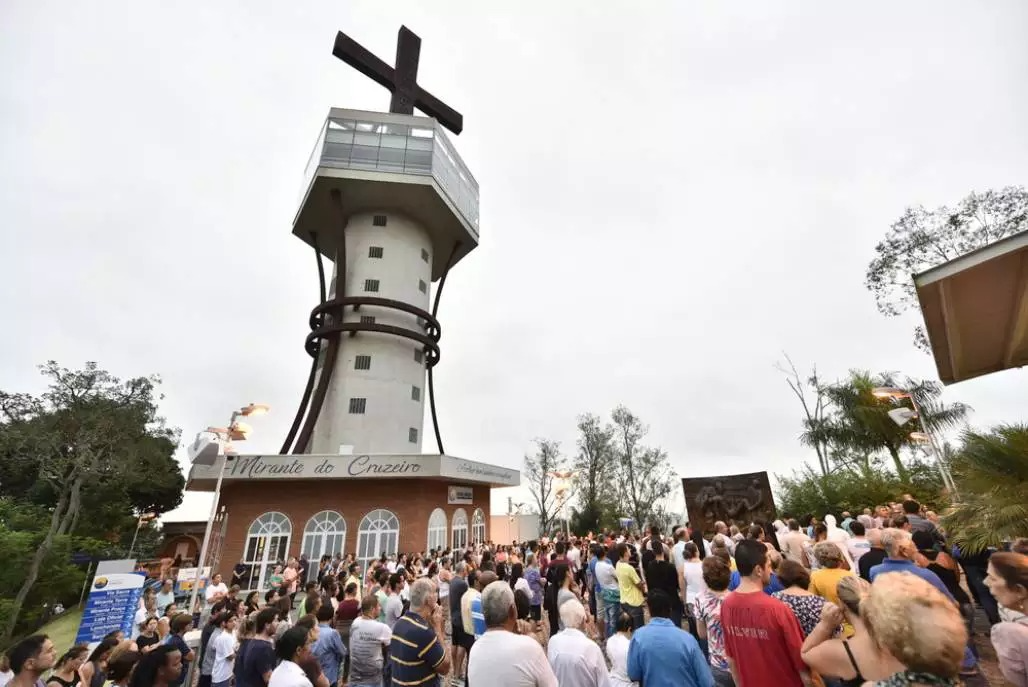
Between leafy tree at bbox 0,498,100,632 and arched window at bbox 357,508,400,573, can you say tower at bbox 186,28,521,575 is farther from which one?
leafy tree at bbox 0,498,100,632

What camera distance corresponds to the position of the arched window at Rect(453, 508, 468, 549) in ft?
80.8

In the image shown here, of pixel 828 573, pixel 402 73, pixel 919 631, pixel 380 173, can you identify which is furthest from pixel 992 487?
pixel 402 73

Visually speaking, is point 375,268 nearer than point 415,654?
No

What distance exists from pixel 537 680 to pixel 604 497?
37382mm

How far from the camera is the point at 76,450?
2908cm

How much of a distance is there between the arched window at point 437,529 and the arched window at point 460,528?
3.29 feet

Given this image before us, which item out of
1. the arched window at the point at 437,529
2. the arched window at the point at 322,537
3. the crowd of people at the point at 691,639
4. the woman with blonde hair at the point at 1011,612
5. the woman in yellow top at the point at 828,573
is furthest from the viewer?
the arched window at the point at 437,529

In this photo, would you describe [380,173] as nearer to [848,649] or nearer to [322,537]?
[322,537]

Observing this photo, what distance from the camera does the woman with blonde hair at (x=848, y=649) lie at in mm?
2262

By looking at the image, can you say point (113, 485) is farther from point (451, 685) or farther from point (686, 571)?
point (686, 571)

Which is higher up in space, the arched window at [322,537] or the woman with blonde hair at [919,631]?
the arched window at [322,537]

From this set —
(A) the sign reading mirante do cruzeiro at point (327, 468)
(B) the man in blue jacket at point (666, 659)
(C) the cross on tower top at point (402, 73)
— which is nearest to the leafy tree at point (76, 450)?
(A) the sign reading mirante do cruzeiro at point (327, 468)

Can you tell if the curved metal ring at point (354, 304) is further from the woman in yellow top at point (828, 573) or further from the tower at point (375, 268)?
the woman in yellow top at point (828, 573)

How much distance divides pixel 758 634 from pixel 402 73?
4037 cm
